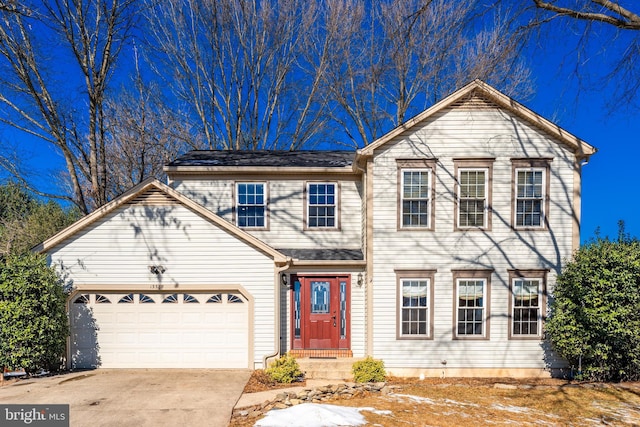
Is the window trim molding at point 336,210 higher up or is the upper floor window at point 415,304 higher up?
the window trim molding at point 336,210

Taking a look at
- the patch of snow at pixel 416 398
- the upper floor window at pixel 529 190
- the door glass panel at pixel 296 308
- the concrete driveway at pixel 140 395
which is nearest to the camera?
the concrete driveway at pixel 140 395

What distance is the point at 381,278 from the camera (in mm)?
10305

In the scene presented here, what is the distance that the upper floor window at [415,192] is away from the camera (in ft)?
34.1

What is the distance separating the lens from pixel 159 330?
10.3 m

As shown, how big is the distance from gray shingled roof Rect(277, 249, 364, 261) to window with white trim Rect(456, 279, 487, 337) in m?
3.04

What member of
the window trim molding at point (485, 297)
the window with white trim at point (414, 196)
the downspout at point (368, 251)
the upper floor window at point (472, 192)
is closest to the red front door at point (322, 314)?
the downspout at point (368, 251)

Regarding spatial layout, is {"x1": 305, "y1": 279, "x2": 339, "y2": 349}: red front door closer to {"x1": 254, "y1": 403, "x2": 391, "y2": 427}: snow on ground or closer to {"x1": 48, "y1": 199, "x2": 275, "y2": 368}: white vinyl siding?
{"x1": 48, "y1": 199, "x2": 275, "y2": 368}: white vinyl siding

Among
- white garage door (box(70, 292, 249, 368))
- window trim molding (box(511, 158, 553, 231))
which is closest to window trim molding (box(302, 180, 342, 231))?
white garage door (box(70, 292, 249, 368))

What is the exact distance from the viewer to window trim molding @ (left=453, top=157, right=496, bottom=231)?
33.9 feet

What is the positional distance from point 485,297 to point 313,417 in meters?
6.27

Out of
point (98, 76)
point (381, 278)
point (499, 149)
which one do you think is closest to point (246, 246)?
point (381, 278)

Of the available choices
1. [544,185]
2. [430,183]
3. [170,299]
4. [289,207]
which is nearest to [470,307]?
[430,183]

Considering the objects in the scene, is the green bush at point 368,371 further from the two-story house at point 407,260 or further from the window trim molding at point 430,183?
the window trim molding at point 430,183

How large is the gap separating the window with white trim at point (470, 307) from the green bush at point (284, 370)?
4.69 m
